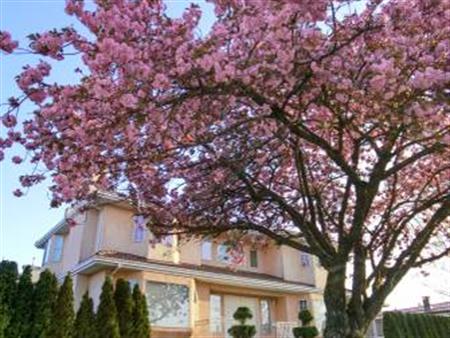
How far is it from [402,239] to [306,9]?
273 inches

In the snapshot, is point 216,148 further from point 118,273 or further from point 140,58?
point 118,273

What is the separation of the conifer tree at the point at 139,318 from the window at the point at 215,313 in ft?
21.8

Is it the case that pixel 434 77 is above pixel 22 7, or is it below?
below

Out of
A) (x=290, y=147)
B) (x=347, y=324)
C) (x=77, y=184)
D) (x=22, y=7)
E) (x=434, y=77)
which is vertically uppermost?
(x=22, y=7)

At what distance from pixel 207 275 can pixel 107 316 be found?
23.8 feet

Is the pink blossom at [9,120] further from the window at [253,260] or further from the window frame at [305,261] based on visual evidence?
the window frame at [305,261]

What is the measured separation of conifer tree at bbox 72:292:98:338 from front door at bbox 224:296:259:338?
8.87m

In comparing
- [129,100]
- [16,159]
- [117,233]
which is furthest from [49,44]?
[117,233]

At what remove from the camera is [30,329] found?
→ 36.1ft

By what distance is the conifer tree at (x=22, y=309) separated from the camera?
10.8m

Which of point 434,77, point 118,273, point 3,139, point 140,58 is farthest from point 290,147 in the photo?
point 118,273

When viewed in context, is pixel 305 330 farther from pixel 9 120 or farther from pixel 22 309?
pixel 9 120

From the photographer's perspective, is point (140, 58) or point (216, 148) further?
point (216, 148)

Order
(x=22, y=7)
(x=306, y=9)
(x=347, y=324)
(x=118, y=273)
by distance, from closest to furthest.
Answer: (x=306, y=9) < (x=22, y=7) < (x=347, y=324) < (x=118, y=273)
